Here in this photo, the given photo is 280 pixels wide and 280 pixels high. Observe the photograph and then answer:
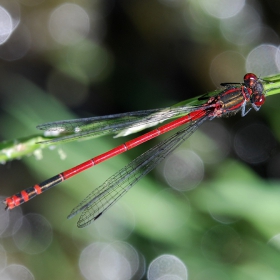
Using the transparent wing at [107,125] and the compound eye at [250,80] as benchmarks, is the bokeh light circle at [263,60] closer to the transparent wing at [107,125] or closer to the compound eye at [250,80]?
the compound eye at [250,80]

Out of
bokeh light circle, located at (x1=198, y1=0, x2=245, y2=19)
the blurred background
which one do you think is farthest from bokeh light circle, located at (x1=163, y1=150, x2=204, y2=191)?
bokeh light circle, located at (x1=198, y1=0, x2=245, y2=19)

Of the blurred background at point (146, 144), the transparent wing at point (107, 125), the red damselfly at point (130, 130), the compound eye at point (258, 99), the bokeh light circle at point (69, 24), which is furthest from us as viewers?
the bokeh light circle at point (69, 24)

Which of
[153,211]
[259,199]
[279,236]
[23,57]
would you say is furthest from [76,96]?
[279,236]

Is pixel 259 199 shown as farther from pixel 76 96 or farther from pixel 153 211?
pixel 76 96

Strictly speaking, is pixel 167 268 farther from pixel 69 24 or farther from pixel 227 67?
pixel 69 24

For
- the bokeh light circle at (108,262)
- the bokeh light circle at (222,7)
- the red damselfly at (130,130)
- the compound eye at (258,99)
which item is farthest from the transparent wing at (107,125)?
the bokeh light circle at (222,7)

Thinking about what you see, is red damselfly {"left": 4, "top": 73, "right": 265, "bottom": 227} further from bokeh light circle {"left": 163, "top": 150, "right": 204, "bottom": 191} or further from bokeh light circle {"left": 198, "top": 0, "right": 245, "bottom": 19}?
bokeh light circle {"left": 198, "top": 0, "right": 245, "bottom": 19}
